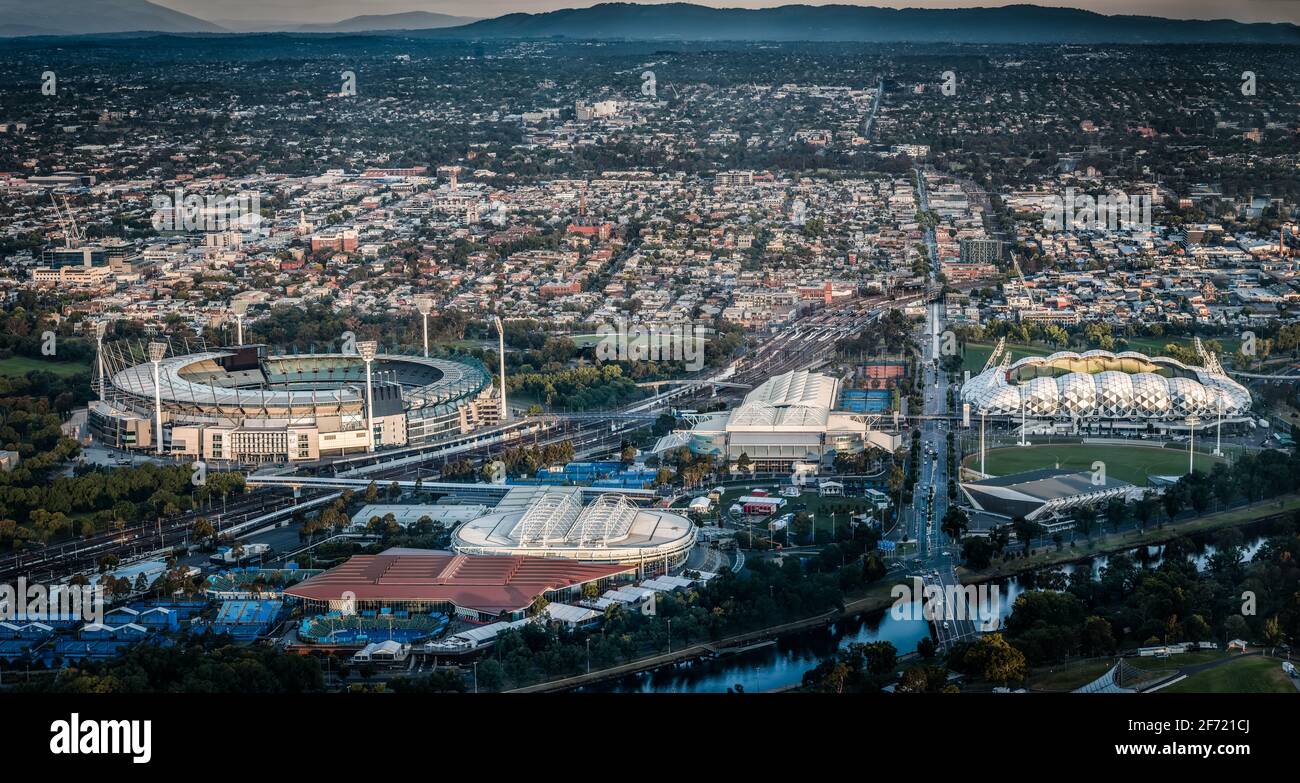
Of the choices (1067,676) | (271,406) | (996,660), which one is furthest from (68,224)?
(1067,676)

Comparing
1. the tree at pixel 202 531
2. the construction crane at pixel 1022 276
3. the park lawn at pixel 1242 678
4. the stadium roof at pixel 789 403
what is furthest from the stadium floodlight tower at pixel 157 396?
the construction crane at pixel 1022 276

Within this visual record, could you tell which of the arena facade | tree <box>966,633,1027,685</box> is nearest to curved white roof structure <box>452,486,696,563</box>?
the arena facade

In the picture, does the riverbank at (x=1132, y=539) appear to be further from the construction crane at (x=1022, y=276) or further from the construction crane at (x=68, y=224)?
the construction crane at (x=68, y=224)

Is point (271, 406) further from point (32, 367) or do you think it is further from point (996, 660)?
point (996, 660)

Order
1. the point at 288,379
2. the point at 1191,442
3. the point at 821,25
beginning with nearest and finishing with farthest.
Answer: the point at 1191,442 < the point at 288,379 < the point at 821,25

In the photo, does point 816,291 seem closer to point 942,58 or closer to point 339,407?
point 339,407
